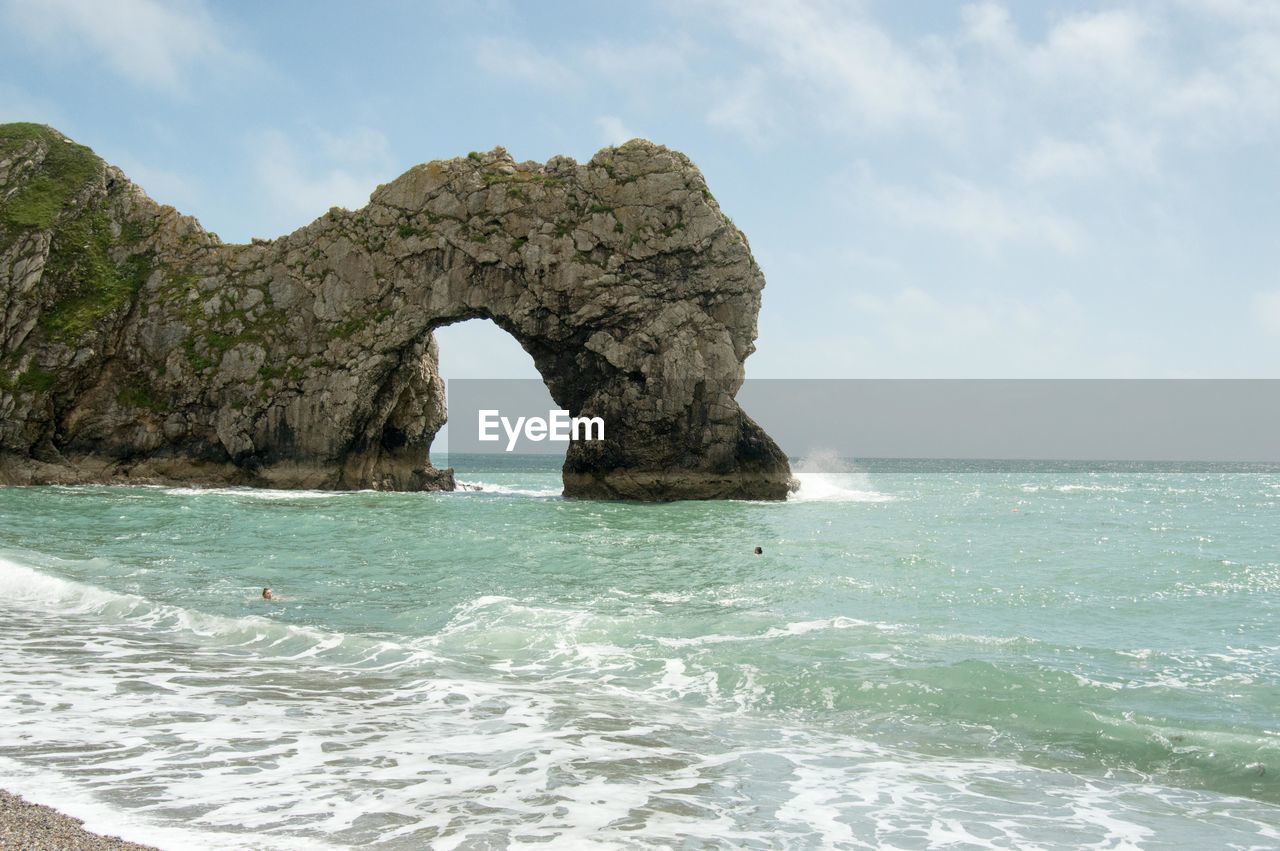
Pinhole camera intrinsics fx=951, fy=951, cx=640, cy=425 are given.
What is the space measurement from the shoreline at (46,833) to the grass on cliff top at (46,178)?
47011mm

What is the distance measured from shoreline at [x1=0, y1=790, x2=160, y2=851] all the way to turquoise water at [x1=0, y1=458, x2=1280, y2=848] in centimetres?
18

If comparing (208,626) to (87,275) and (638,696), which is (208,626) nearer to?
(638,696)

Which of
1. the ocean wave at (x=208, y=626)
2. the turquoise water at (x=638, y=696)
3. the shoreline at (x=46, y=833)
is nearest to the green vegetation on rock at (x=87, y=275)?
the turquoise water at (x=638, y=696)

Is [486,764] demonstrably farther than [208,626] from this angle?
No

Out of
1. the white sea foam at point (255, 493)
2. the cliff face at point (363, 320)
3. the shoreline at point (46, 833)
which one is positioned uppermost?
the cliff face at point (363, 320)

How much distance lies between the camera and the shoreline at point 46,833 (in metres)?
5.37

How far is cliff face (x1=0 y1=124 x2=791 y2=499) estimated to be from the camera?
138 feet

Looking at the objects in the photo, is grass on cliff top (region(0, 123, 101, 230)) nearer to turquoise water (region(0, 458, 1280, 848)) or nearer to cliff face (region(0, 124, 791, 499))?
cliff face (region(0, 124, 791, 499))

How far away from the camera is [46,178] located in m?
46.1

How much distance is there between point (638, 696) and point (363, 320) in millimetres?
37052

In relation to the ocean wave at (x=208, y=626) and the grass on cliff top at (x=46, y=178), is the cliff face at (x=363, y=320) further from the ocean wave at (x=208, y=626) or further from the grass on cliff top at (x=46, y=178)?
the ocean wave at (x=208, y=626)

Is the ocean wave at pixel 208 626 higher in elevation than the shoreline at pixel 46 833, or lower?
lower

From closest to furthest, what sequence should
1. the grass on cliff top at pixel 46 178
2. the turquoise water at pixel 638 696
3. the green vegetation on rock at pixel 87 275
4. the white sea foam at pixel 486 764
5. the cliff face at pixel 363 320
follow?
the white sea foam at pixel 486 764
the turquoise water at pixel 638 696
the cliff face at pixel 363 320
the green vegetation on rock at pixel 87 275
the grass on cliff top at pixel 46 178

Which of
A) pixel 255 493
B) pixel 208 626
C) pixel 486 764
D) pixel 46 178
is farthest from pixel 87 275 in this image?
pixel 486 764
